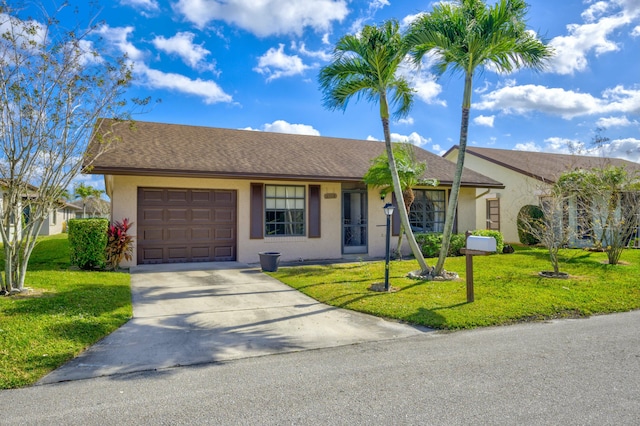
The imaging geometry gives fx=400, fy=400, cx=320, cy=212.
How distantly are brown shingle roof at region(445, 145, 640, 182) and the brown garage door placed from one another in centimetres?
1227

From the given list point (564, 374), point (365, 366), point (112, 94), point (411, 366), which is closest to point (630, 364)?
point (564, 374)

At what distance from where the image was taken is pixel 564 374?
381 cm

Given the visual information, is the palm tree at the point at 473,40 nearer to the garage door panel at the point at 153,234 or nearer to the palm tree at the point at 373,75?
the palm tree at the point at 373,75

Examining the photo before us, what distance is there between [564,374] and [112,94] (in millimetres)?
8336

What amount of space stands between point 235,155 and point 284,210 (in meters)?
2.28

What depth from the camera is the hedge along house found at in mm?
10633

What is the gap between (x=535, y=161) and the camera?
19594mm

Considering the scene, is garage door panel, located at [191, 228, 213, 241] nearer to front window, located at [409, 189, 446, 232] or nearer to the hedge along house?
the hedge along house

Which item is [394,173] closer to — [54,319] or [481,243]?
[481,243]

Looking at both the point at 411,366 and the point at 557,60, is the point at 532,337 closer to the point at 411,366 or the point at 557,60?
the point at 411,366

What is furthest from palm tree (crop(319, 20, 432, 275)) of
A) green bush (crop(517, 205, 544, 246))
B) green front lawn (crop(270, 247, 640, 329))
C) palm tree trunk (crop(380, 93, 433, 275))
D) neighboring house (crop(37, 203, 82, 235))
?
neighboring house (crop(37, 203, 82, 235))

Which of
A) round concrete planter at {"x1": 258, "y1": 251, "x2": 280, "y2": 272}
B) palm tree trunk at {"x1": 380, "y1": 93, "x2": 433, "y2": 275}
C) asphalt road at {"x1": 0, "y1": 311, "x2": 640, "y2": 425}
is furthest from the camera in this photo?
round concrete planter at {"x1": 258, "y1": 251, "x2": 280, "y2": 272}

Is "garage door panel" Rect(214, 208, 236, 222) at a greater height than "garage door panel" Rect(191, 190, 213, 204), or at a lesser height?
lesser

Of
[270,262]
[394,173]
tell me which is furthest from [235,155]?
[394,173]
